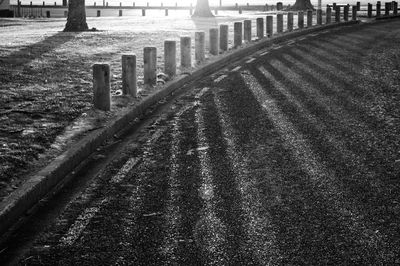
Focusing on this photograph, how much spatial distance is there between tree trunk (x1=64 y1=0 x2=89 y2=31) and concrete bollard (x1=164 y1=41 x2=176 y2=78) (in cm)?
1413

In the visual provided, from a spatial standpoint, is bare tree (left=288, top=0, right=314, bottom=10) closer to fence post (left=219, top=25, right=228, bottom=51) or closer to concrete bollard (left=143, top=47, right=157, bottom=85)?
fence post (left=219, top=25, right=228, bottom=51)

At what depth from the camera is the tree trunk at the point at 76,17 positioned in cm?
2481

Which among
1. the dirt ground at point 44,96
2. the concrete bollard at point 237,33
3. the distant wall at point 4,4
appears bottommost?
the dirt ground at point 44,96

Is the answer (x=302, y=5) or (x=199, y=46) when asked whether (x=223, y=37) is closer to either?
(x=199, y=46)

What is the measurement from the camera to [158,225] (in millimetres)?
4320

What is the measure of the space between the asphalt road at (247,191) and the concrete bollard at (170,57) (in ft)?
6.66

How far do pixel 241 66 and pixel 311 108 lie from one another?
5.22 m

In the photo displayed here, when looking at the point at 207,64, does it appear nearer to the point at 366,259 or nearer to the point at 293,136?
the point at 293,136

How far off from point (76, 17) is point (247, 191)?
21.3 meters

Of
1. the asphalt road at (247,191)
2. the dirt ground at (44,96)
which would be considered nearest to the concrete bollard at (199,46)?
the dirt ground at (44,96)

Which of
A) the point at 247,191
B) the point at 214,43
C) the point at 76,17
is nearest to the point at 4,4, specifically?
the point at 76,17

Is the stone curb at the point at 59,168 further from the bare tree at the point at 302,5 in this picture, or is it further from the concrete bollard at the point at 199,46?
the bare tree at the point at 302,5

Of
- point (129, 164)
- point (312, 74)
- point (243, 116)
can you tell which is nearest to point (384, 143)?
point (243, 116)

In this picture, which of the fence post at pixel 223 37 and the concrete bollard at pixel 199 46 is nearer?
the concrete bollard at pixel 199 46
